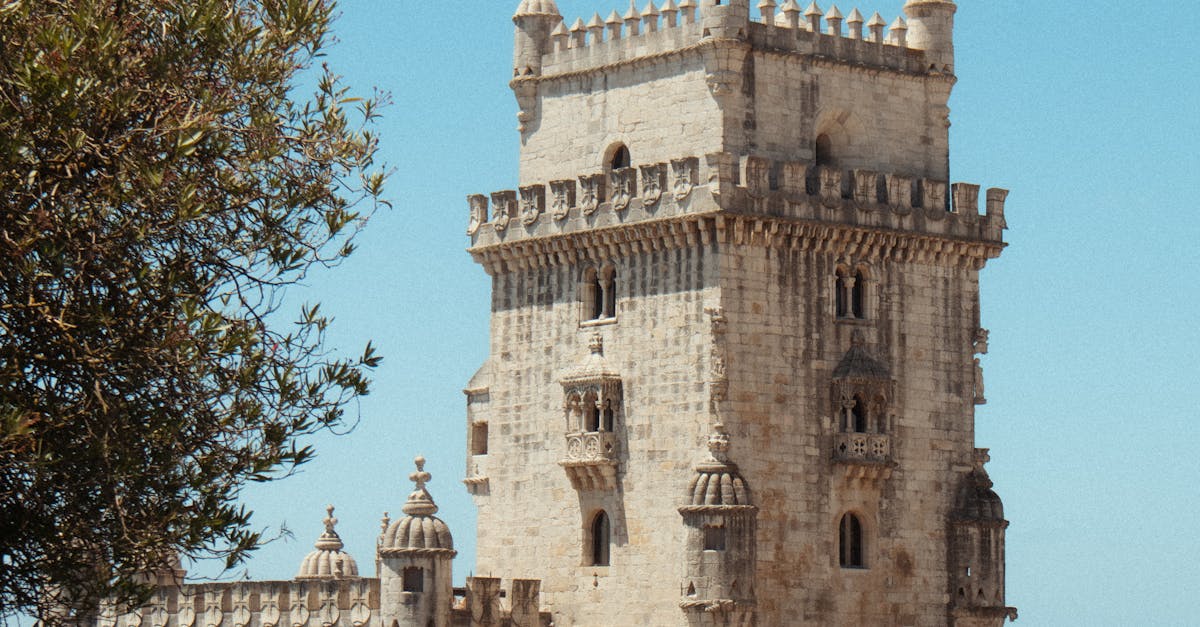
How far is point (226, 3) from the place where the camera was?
29.1 meters

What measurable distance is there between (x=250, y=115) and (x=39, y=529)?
517cm

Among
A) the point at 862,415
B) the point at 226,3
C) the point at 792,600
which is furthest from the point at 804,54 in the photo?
the point at 226,3

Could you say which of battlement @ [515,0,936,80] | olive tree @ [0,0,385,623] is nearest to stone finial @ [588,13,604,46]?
battlement @ [515,0,936,80]

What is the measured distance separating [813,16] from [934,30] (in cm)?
371

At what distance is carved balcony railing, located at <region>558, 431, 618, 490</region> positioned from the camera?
177ft

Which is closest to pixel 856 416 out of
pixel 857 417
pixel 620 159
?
pixel 857 417

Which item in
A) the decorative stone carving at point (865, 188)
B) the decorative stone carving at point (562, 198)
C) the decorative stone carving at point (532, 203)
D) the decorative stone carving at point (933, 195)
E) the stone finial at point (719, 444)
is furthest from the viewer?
the decorative stone carving at point (532, 203)

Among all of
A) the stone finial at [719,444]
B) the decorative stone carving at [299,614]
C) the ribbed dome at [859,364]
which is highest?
the ribbed dome at [859,364]

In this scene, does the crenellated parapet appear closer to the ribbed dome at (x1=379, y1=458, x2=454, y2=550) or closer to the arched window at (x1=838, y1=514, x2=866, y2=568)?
the ribbed dome at (x1=379, y1=458, x2=454, y2=550)

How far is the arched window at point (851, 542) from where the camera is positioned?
54.1 metres

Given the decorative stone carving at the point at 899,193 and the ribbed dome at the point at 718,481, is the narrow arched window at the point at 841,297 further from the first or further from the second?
the ribbed dome at the point at 718,481

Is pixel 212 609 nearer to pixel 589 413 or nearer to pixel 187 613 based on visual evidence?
pixel 187 613

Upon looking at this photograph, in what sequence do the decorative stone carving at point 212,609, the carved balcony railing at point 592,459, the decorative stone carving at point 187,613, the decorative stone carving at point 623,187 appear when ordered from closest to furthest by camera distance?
the carved balcony railing at point 592,459
the decorative stone carving at point 623,187
the decorative stone carving at point 212,609
the decorative stone carving at point 187,613

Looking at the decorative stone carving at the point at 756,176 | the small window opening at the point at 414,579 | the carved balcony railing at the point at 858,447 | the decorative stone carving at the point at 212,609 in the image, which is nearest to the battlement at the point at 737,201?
the decorative stone carving at the point at 756,176
